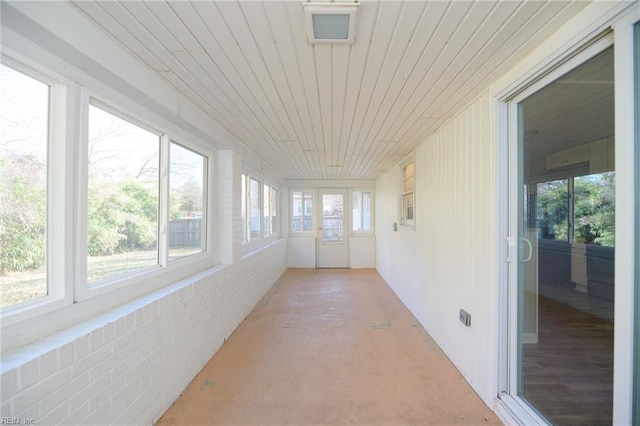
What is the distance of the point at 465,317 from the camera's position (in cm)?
247

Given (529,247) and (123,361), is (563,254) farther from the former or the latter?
(123,361)

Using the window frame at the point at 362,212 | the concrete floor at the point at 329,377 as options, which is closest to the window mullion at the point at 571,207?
the concrete floor at the point at 329,377

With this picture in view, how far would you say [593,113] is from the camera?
164cm

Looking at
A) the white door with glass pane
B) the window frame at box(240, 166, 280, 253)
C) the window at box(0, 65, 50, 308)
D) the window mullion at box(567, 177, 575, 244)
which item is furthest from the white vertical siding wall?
the white door with glass pane

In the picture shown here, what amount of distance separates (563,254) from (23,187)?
3269 millimetres

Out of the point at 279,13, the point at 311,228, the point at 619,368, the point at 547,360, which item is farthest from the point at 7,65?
the point at 311,228

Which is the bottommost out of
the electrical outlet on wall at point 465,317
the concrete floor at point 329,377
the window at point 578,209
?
the concrete floor at point 329,377

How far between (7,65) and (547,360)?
3703 millimetres

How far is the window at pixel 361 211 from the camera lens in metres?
7.81

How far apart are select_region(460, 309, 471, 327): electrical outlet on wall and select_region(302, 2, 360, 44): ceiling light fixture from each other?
227 centimetres

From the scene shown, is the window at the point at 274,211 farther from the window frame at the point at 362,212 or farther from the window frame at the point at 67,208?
the window frame at the point at 67,208

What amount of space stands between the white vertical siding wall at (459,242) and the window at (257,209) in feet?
8.27

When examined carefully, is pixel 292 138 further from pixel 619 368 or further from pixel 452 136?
pixel 619 368

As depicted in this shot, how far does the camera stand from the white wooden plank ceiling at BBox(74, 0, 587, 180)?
1.33m
